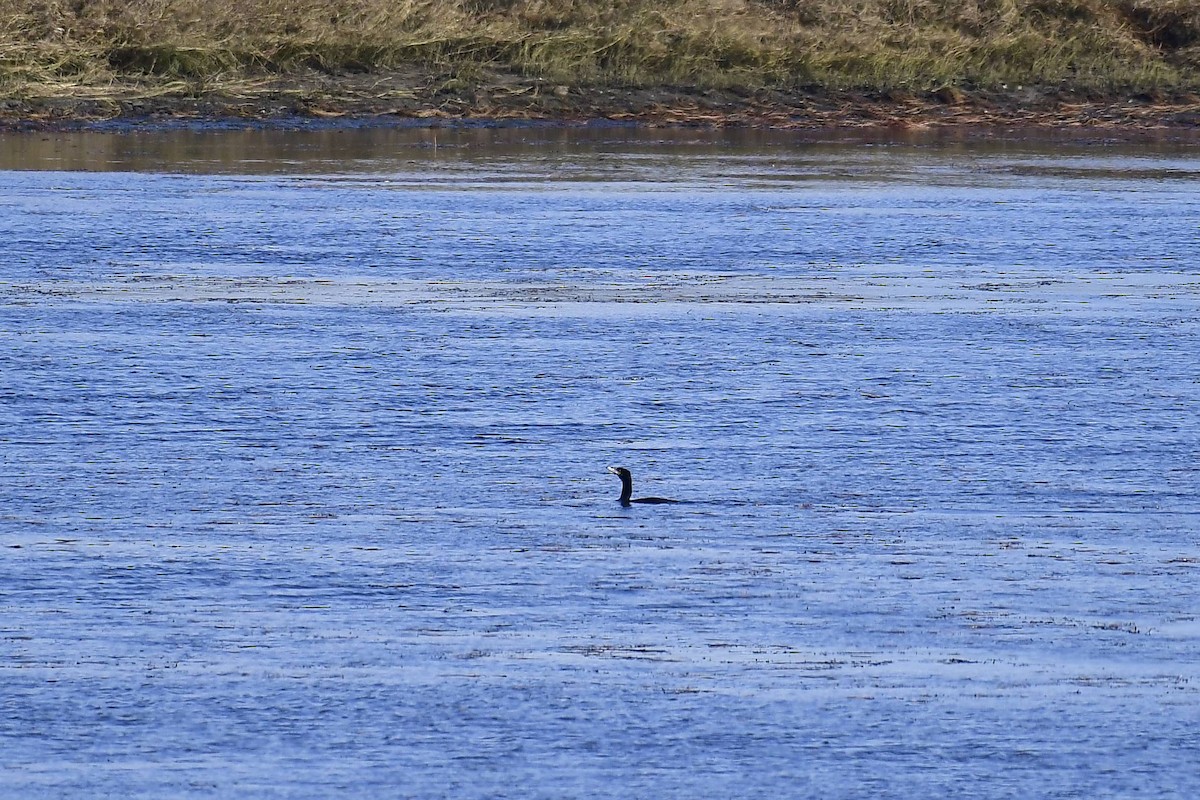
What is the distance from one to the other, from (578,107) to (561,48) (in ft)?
5.54

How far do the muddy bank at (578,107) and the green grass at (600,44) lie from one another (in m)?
0.34

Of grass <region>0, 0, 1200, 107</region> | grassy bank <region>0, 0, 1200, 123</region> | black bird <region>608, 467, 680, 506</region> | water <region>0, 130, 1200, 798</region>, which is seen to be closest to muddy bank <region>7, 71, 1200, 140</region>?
grassy bank <region>0, 0, 1200, 123</region>

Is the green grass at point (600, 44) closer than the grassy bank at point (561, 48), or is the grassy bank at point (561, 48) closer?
the grassy bank at point (561, 48)

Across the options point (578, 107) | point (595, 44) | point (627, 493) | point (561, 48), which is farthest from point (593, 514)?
point (595, 44)

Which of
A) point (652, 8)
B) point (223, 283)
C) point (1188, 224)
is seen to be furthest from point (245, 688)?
point (652, 8)

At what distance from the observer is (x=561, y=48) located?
27.5 m

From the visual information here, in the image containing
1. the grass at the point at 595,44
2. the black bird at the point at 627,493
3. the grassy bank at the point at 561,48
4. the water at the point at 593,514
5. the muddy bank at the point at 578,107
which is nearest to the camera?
the water at the point at 593,514

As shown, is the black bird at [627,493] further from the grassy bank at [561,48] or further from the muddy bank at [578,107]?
the grassy bank at [561,48]

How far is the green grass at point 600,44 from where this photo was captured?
26.0m

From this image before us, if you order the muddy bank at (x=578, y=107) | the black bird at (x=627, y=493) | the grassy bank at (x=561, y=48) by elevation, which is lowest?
the muddy bank at (x=578, y=107)

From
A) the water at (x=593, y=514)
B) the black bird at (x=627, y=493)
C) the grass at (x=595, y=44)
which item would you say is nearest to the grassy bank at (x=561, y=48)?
the grass at (x=595, y=44)

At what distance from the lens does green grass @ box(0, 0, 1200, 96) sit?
2602 cm

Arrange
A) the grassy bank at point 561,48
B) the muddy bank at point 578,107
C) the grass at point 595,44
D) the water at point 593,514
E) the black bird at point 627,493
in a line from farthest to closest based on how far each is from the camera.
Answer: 1. the grass at point 595,44
2. the grassy bank at point 561,48
3. the muddy bank at point 578,107
4. the black bird at point 627,493
5. the water at point 593,514

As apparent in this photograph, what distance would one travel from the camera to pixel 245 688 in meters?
5.45
